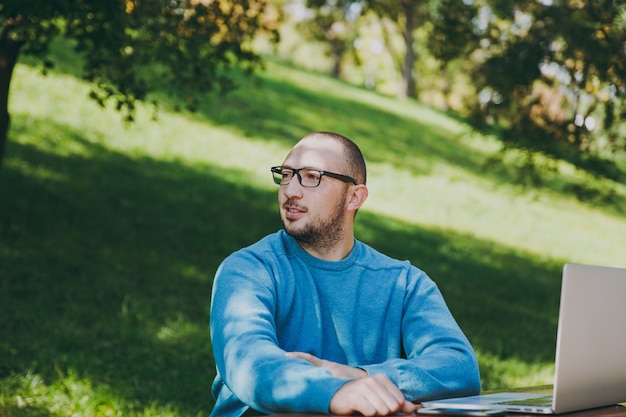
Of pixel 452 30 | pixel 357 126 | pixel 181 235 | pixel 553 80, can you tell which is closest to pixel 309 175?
pixel 452 30

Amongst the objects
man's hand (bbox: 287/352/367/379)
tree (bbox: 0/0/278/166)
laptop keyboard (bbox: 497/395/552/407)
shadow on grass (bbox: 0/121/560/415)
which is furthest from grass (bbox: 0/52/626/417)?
laptop keyboard (bbox: 497/395/552/407)

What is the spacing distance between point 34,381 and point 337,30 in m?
44.4

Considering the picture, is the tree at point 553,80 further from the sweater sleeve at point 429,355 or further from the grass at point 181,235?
the sweater sleeve at point 429,355

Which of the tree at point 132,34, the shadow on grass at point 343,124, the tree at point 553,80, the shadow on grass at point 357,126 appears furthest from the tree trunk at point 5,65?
the shadow on grass at point 357,126

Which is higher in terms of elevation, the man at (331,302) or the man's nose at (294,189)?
the man's nose at (294,189)

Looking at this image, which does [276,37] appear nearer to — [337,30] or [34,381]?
[34,381]

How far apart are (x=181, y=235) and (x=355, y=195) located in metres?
6.89

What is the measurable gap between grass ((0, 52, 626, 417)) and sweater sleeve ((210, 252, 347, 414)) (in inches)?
104

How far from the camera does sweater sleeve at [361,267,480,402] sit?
234cm

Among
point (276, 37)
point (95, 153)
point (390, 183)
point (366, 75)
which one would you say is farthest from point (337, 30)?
point (276, 37)

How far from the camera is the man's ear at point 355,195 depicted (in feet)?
9.27

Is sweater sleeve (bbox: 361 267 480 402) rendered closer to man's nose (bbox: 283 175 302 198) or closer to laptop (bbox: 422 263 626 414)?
laptop (bbox: 422 263 626 414)

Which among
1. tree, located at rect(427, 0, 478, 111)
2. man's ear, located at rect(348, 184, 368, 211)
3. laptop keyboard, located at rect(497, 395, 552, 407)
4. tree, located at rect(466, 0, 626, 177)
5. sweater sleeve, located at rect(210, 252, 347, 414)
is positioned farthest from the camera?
tree, located at rect(427, 0, 478, 111)

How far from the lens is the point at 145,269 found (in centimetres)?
810
